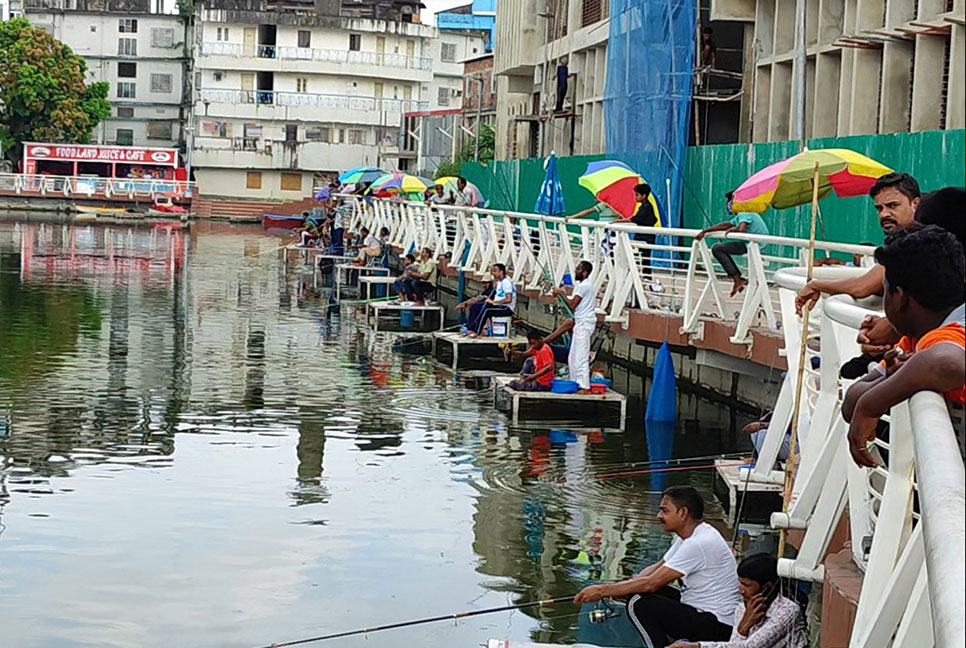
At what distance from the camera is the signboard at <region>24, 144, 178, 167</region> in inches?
3024

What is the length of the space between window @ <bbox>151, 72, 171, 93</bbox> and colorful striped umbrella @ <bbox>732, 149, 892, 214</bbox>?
77856 millimetres

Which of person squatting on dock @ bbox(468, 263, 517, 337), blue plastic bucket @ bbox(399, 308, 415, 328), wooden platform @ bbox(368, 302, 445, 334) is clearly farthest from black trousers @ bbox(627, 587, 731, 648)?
blue plastic bucket @ bbox(399, 308, 415, 328)

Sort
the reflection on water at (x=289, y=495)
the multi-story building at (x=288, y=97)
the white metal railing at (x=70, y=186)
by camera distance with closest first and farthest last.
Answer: the reflection on water at (x=289, y=495)
the white metal railing at (x=70, y=186)
the multi-story building at (x=288, y=97)

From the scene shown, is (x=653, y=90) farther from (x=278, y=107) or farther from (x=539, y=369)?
(x=278, y=107)

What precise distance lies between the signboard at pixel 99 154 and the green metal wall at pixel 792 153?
154ft

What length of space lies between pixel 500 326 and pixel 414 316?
533 centimetres

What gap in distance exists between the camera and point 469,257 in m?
29.4

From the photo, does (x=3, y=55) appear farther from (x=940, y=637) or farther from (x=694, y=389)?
(x=940, y=637)

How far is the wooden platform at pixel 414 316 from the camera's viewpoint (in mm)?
27953

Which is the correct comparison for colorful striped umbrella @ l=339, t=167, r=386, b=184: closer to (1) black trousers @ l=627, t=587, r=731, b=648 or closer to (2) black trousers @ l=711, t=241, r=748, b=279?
(2) black trousers @ l=711, t=241, r=748, b=279

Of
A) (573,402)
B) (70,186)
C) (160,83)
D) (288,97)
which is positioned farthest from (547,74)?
(160,83)

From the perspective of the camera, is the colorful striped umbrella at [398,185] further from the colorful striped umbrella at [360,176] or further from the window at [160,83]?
the window at [160,83]

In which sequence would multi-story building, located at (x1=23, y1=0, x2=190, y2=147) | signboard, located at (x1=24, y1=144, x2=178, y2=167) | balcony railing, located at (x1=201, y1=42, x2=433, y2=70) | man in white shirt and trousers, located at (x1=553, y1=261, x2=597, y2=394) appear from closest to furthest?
1. man in white shirt and trousers, located at (x1=553, y1=261, x2=597, y2=394)
2. signboard, located at (x1=24, y1=144, x2=178, y2=167)
3. balcony railing, located at (x1=201, y1=42, x2=433, y2=70)
4. multi-story building, located at (x1=23, y1=0, x2=190, y2=147)

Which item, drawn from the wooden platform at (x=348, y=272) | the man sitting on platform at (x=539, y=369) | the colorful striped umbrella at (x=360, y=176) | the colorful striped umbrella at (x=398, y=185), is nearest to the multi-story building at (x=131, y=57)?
the colorful striped umbrella at (x=360, y=176)
